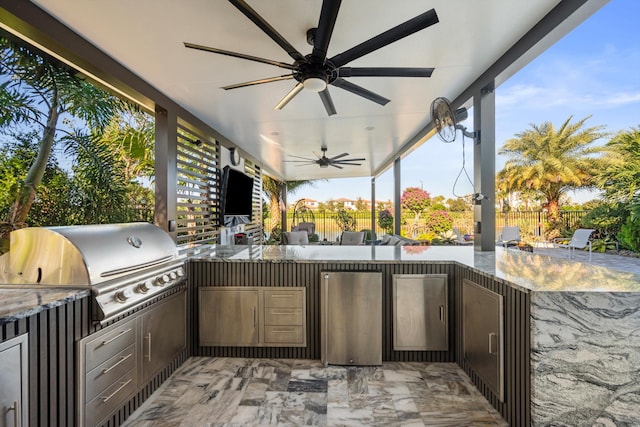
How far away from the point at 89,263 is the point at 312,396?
1633 millimetres

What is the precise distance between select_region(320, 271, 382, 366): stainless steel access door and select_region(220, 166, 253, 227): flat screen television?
8.68 feet

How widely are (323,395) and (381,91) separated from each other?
9.45 ft

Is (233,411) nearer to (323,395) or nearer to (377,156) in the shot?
(323,395)

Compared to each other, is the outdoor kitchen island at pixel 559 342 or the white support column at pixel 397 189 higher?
the white support column at pixel 397 189

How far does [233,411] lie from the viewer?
1962 millimetres

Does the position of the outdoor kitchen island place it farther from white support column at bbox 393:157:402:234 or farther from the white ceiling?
white support column at bbox 393:157:402:234

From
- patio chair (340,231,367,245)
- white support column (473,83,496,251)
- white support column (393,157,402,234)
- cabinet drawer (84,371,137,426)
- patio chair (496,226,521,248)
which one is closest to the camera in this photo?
cabinet drawer (84,371,137,426)

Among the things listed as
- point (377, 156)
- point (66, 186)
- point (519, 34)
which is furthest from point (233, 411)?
point (377, 156)

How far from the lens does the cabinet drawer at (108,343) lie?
155 centimetres

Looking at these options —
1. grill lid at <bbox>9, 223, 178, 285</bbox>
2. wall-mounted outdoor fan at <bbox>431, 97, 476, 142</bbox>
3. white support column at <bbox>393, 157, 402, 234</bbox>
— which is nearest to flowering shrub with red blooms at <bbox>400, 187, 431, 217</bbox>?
white support column at <bbox>393, 157, 402, 234</bbox>

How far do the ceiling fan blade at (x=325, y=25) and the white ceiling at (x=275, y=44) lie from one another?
0.91 ft

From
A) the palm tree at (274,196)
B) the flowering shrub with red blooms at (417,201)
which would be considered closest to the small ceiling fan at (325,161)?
the palm tree at (274,196)

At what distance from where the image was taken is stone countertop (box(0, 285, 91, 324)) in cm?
118

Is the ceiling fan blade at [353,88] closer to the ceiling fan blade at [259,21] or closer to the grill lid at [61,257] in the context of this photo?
the ceiling fan blade at [259,21]
